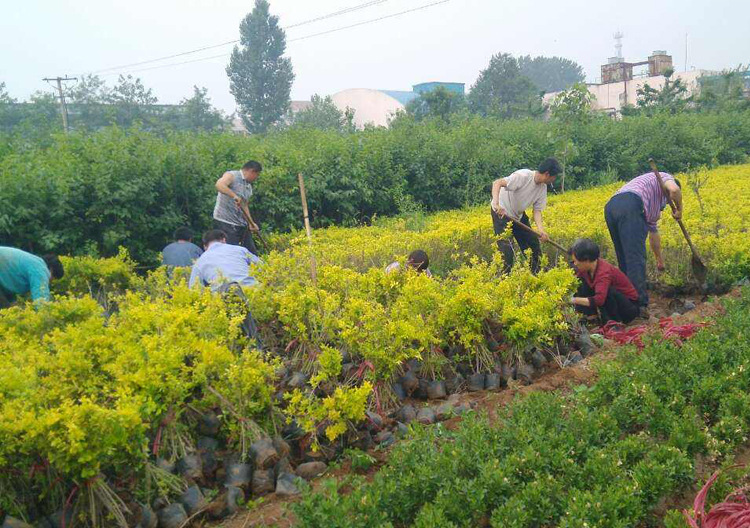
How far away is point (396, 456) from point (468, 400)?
1619 millimetres

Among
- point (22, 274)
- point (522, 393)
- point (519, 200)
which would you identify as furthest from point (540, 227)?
point (22, 274)

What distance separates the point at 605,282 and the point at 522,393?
2.26m

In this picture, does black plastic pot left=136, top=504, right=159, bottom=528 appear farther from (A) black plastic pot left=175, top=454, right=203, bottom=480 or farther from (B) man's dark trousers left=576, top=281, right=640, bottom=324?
(B) man's dark trousers left=576, top=281, right=640, bottom=324

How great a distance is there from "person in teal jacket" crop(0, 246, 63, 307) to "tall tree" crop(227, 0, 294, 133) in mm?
43887

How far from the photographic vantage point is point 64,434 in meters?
3.19

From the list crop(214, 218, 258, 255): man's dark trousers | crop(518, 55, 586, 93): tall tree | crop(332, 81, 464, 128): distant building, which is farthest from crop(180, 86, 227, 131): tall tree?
crop(518, 55, 586, 93): tall tree

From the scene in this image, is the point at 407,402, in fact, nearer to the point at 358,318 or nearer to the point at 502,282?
the point at 358,318

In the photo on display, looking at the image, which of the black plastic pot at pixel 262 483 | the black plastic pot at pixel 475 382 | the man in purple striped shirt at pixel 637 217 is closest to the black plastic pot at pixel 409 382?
the black plastic pot at pixel 475 382

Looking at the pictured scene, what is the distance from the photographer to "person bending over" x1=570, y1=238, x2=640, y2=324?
21.7ft

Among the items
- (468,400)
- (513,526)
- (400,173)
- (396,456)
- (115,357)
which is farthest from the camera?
(400,173)

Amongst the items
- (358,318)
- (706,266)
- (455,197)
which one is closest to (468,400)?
(358,318)

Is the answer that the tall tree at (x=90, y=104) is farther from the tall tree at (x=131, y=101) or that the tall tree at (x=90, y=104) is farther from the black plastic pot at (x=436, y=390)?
the black plastic pot at (x=436, y=390)

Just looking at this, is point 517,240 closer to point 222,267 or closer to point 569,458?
point 222,267

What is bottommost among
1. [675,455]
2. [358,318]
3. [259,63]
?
[675,455]
